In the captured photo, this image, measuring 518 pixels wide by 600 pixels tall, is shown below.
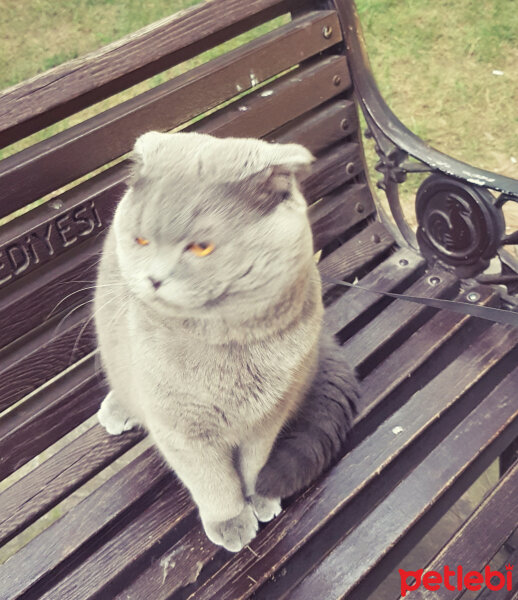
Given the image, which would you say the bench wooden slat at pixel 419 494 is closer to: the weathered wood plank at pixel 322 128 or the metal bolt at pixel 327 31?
the weathered wood plank at pixel 322 128

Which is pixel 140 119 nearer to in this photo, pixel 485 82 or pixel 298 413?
pixel 298 413

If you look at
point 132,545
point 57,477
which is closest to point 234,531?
point 132,545

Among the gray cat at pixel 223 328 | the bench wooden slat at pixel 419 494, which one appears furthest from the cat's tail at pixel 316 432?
the bench wooden slat at pixel 419 494

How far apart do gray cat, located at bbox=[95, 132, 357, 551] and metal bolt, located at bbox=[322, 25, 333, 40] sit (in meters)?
0.85

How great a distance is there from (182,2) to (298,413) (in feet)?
10.1

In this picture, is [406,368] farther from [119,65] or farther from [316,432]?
[119,65]

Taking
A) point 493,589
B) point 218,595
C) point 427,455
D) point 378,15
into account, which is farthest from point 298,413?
point 378,15

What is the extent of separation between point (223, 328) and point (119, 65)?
69 cm

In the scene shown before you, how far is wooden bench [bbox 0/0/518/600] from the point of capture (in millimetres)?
1335

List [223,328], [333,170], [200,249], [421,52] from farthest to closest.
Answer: [421,52] → [333,170] → [223,328] → [200,249]

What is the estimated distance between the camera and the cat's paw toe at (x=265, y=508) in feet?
4.55

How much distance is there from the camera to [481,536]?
1347mm

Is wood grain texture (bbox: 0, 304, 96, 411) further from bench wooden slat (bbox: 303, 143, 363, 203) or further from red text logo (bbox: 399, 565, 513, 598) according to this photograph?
red text logo (bbox: 399, 565, 513, 598)

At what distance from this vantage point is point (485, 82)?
343 centimetres
